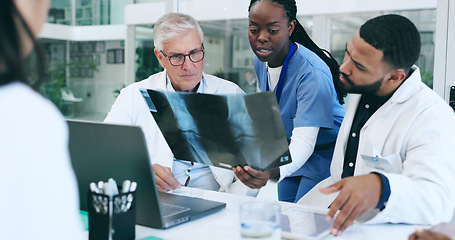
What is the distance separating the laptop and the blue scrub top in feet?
2.47

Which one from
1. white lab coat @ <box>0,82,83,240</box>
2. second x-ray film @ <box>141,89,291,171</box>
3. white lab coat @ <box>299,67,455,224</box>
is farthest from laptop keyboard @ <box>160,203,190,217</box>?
white lab coat @ <box>0,82,83,240</box>

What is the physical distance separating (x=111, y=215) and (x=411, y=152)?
0.97 m

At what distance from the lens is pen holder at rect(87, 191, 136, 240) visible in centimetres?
113

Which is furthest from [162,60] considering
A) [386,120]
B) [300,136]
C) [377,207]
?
[377,207]

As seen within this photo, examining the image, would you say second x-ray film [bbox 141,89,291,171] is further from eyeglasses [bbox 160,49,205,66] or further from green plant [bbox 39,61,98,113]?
green plant [bbox 39,61,98,113]

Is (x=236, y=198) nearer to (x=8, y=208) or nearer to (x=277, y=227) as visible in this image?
(x=277, y=227)

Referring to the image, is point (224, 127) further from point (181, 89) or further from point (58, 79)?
point (58, 79)

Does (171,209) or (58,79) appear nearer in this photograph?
(171,209)

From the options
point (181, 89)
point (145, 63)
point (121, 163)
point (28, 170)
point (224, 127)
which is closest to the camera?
point (28, 170)

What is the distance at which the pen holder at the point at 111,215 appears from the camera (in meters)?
1.13

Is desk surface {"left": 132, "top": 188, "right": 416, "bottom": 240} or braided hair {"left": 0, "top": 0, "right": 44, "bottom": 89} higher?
braided hair {"left": 0, "top": 0, "right": 44, "bottom": 89}

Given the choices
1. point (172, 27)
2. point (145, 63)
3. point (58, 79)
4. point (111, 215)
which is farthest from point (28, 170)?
point (58, 79)

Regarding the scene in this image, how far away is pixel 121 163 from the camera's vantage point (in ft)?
4.19

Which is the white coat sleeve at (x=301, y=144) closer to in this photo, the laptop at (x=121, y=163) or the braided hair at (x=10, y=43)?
the laptop at (x=121, y=163)
